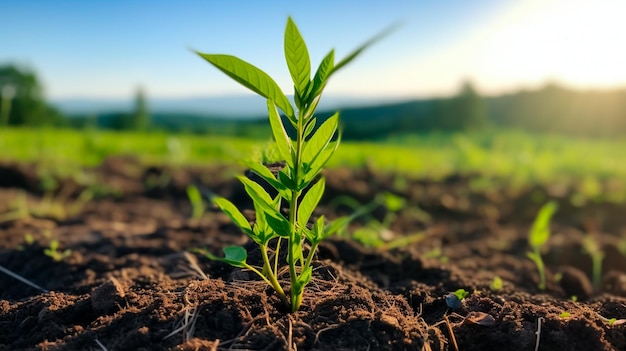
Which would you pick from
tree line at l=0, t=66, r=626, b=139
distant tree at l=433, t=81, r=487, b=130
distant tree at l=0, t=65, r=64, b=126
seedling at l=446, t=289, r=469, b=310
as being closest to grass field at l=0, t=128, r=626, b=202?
tree line at l=0, t=66, r=626, b=139

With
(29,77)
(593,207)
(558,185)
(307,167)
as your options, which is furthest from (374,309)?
(29,77)

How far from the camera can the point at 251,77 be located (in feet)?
4.41

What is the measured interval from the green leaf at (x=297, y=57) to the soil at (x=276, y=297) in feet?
2.34

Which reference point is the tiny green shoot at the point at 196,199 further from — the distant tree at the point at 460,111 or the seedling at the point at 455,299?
the distant tree at the point at 460,111

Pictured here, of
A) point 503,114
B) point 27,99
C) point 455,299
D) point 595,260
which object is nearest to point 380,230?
point 595,260

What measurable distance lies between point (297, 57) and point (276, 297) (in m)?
0.80

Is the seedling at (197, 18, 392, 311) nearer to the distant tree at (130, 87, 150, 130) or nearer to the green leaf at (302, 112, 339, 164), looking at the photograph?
the green leaf at (302, 112, 339, 164)

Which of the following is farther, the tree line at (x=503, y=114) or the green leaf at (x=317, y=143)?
the tree line at (x=503, y=114)

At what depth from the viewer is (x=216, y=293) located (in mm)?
1720

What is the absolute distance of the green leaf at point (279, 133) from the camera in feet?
4.67

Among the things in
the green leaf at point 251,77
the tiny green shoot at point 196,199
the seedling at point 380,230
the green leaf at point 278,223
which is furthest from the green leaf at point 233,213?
the tiny green shoot at point 196,199

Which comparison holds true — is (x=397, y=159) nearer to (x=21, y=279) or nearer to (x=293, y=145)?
(x=21, y=279)

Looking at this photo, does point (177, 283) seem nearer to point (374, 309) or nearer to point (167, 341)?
point (167, 341)

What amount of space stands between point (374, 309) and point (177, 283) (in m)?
0.82
